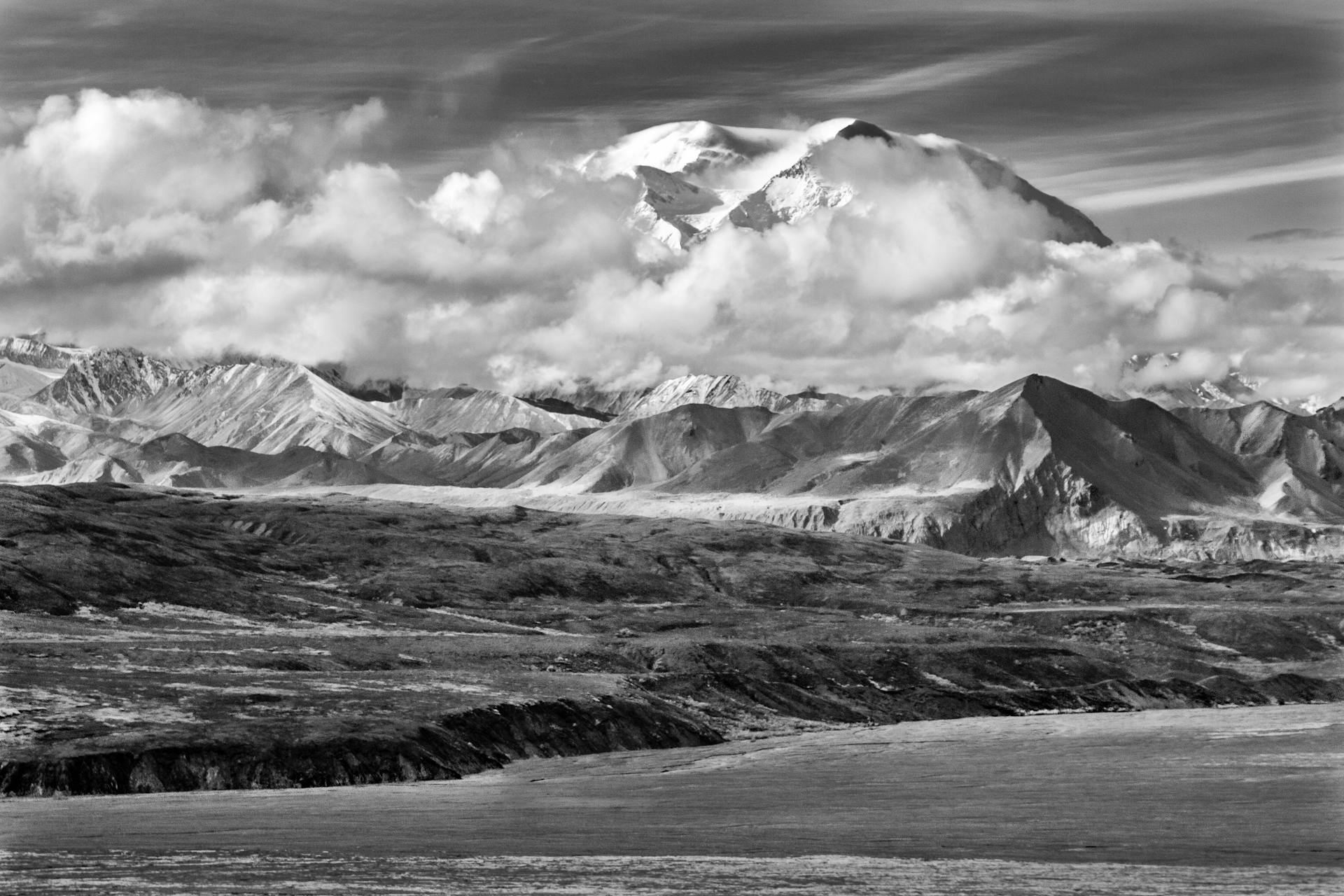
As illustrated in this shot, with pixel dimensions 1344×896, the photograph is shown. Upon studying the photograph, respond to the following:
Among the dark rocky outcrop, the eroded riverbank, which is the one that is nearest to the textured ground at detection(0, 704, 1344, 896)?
the eroded riverbank

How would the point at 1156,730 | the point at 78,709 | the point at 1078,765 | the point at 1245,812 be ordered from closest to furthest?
the point at 1245,812, the point at 1078,765, the point at 78,709, the point at 1156,730

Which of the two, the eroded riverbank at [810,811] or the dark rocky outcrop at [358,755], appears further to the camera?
the dark rocky outcrop at [358,755]

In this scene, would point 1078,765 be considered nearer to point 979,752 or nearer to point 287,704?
point 979,752

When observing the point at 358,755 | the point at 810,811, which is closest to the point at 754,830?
the point at 810,811

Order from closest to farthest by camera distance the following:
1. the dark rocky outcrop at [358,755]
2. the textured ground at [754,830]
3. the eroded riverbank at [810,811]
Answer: the textured ground at [754,830]
the eroded riverbank at [810,811]
the dark rocky outcrop at [358,755]

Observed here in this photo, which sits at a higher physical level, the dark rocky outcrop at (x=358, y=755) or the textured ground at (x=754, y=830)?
the textured ground at (x=754, y=830)

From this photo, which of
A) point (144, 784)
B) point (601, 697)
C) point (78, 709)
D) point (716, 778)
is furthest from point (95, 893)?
point (601, 697)

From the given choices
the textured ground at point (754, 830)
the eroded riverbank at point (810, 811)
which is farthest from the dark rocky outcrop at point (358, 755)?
the textured ground at point (754, 830)

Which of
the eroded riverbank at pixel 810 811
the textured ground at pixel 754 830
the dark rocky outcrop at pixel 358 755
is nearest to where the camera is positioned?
the textured ground at pixel 754 830

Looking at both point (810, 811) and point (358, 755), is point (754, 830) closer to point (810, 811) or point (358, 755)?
point (810, 811)

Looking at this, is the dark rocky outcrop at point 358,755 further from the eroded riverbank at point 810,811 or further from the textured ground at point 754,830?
the textured ground at point 754,830

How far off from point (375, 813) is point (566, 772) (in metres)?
39.1

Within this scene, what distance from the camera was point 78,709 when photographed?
151 m

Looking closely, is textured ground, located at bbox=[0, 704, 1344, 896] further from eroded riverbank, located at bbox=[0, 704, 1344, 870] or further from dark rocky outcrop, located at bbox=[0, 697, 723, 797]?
dark rocky outcrop, located at bbox=[0, 697, 723, 797]
